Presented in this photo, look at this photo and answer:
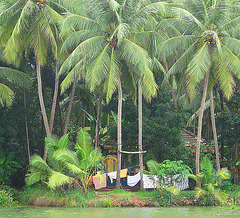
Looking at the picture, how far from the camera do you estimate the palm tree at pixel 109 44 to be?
16.3 m

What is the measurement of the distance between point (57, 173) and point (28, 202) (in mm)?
2096

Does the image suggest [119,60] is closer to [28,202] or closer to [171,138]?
[171,138]

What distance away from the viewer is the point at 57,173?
15383 mm

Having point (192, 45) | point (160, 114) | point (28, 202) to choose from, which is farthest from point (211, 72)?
point (28, 202)

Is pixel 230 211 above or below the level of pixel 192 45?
below

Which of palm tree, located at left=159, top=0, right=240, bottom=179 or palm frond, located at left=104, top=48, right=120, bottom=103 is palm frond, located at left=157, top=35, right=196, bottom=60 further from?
palm frond, located at left=104, top=48, right=120, bottom=103

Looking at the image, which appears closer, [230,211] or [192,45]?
[230,211]

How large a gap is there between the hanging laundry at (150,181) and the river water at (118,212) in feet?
4.69

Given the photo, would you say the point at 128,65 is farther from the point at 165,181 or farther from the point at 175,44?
the point at 165,181

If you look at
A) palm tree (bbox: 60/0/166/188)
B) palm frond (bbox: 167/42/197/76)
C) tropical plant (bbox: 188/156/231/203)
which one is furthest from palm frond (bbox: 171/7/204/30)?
tropical plant (bbox: 188/156/231/203)

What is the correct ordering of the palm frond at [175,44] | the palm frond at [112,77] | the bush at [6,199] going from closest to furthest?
the bush at [6,199] → the palm frond at [112,77] → the palm frond at [175,44]

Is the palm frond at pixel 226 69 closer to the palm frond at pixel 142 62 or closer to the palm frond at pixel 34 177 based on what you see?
the palm frond at pixel 142 62

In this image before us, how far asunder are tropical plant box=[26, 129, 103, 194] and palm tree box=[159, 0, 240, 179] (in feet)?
16.3

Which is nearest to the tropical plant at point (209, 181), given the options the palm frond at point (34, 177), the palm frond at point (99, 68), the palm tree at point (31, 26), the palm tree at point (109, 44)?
the palm tree at point (109, 44)
